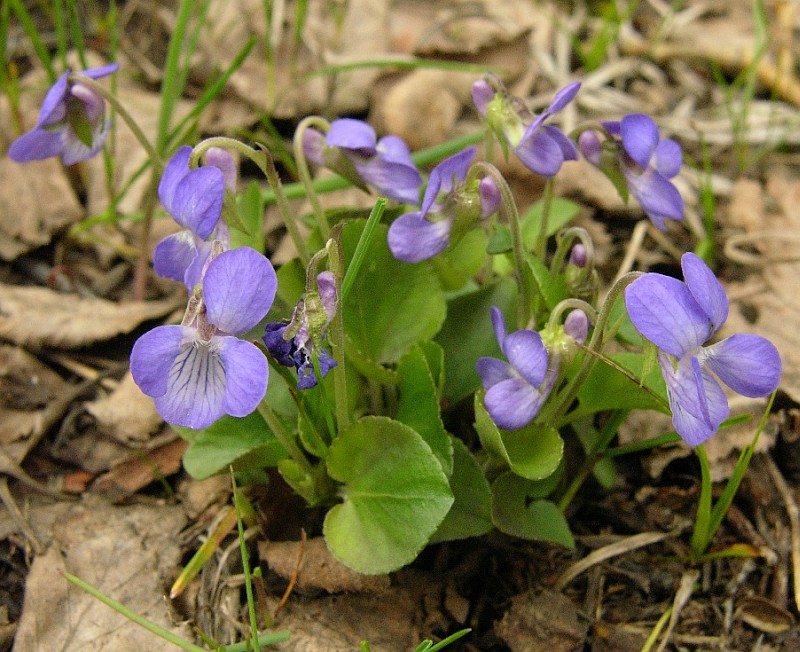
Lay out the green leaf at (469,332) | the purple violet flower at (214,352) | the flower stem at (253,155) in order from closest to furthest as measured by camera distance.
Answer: the purple violet flower at (214,352) → the flower stem at (253,155) → the green leaf at (469,332)

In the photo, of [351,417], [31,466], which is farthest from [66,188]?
[351,417]

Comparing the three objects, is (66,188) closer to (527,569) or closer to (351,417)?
(351,417)

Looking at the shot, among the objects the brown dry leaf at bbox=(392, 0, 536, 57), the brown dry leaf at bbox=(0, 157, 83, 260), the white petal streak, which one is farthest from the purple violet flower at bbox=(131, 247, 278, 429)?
the brown dry leaf at bbox=(392, 0, 536, 57)

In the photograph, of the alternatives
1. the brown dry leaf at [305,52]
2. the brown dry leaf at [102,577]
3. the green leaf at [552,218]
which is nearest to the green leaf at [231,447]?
the brown dry leaf at [102,577]

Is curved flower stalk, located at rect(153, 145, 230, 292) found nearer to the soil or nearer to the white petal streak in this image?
the white petal streak

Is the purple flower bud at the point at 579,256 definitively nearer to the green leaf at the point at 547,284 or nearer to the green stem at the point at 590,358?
the green leaf at the point at 547,284

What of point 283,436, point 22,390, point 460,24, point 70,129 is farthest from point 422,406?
point 460,24

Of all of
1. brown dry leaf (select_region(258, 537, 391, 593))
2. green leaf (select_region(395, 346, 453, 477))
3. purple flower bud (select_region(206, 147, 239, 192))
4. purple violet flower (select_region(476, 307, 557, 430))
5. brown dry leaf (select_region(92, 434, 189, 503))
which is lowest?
brown dry leaf (select_region(92, 434, 189, 503))
